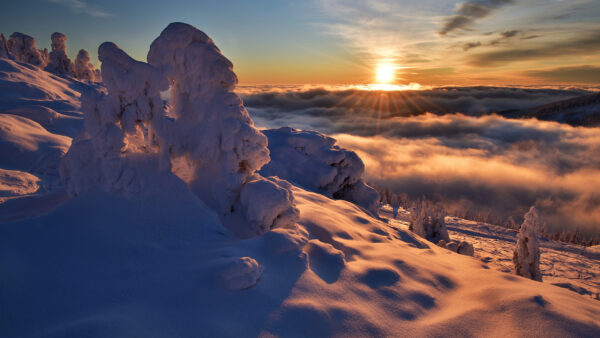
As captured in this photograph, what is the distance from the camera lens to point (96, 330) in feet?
16.6

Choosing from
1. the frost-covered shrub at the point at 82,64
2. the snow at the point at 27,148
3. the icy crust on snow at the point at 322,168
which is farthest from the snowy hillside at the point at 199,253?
A: the frost-covered shrub at the point at 82,64

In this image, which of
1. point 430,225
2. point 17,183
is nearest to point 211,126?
point 17,183

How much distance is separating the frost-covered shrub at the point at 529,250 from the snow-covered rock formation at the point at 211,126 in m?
18.8

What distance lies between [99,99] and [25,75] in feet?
166

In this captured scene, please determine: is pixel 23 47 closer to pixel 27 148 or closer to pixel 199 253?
pixel 27 148

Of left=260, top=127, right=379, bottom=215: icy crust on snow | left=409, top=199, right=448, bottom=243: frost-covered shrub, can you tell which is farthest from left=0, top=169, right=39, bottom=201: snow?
left=409, top=199, right=448, bottom=243: frost-covered shrub

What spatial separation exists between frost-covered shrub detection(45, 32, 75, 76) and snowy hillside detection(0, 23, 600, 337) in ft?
209

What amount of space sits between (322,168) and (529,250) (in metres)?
18.6

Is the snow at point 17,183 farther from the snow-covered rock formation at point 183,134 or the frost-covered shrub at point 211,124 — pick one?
the frost-covered shrub at point 211,124

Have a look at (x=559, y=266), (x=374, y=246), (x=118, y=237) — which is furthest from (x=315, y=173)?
(x=559, y=266)

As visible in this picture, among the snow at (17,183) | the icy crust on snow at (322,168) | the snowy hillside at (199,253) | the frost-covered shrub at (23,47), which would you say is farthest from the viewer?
the frost-covered shrub at (23,47)

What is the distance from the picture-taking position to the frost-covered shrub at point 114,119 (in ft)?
35.0

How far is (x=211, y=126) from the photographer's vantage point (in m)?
13.4

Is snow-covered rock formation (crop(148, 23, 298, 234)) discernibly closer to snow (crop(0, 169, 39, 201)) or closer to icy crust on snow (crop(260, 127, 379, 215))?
snow (crop(0, 169, 39, 201))
